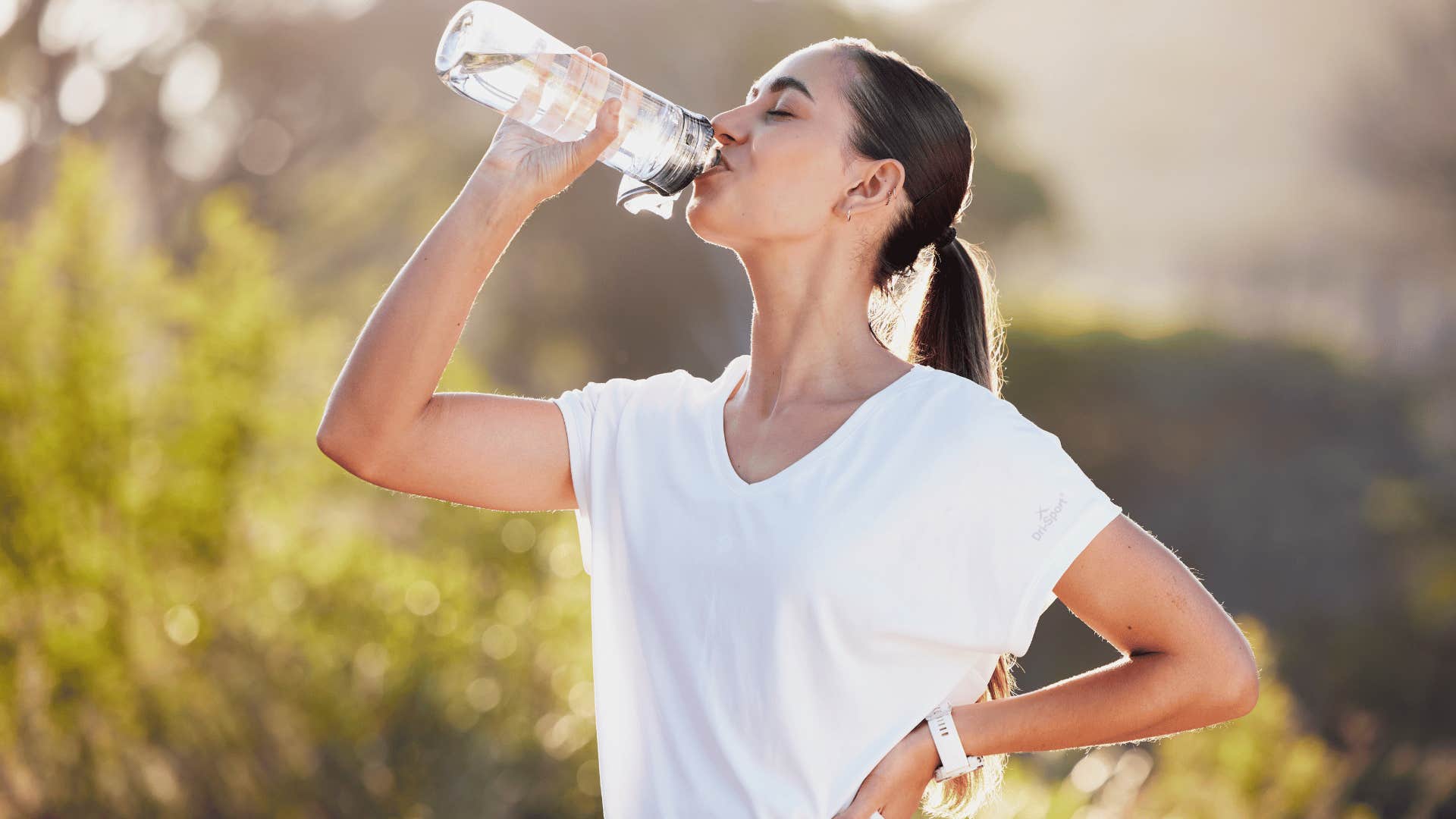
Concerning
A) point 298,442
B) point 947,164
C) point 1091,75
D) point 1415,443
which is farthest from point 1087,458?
point 947,164

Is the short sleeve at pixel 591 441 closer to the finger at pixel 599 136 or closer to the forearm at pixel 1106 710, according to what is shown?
the finger at pixel 599 136

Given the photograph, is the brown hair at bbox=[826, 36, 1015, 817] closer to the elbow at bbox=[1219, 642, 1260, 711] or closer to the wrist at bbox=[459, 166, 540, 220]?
the elbow at bbox=[1219, 642, 1260, 711]

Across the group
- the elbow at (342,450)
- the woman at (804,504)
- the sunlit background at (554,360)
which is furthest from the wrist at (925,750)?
the sunlit background at (554,360)

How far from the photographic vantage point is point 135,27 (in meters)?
8.39

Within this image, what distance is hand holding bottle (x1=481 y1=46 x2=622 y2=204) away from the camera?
3.92 ft

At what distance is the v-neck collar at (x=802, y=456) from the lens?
115 centimetres

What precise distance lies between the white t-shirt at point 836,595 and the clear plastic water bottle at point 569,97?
32 cm

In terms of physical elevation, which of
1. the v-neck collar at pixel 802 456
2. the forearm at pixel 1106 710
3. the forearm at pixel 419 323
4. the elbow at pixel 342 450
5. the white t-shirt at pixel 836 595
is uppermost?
the forearm at pixel 419 323

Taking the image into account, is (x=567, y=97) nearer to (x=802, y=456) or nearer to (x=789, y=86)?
(x=789, y=86)

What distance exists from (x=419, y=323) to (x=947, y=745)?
608 mm

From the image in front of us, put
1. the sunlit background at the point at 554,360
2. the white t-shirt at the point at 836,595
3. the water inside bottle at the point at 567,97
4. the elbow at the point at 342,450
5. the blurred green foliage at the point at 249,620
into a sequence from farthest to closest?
the sunlit background at the point at 554,360, the blurred green foliage at the point at 249,620, the water inside bottle at the point at 567,97, the elbow at the point at 342,450, the white t-shirt at the point at 836,595

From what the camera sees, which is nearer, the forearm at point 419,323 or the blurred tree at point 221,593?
the forearm at point 419,323

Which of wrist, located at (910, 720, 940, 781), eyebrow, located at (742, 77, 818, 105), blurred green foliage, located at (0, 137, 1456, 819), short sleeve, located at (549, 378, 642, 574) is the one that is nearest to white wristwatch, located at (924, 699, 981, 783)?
wrist, located at (910, 720, 940, 781)

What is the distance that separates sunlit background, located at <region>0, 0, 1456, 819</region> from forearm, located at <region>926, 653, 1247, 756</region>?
142cm
